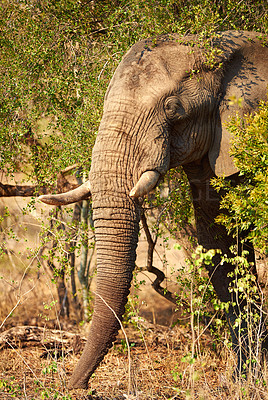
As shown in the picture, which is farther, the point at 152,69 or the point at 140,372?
the point at 140,372

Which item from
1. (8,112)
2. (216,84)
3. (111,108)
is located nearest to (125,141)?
(111,108)

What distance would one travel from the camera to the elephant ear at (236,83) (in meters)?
4.72

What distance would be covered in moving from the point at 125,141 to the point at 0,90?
94.0 inches

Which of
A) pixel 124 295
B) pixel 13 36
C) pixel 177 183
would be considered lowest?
pixel 124 295

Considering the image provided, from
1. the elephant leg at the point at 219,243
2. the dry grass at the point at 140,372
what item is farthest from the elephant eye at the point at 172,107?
the dry grass at the point at 140,372

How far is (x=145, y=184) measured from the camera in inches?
164

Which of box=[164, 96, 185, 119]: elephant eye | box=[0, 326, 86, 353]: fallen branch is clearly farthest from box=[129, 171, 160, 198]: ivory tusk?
box=[0, 326, 86, 353]: fallen branch

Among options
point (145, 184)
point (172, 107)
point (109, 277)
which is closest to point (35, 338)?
point (109, 277)

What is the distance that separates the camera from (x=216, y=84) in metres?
4.77

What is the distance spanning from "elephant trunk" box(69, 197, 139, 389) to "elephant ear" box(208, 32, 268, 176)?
1054 mm

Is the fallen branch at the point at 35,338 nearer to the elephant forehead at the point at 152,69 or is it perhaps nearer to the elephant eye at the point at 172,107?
the elephant eye at the point at 172,107

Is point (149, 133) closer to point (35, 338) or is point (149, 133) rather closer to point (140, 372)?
point (140, 372)

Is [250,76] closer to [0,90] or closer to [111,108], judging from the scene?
[111,108]

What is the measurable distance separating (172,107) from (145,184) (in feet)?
2.57
